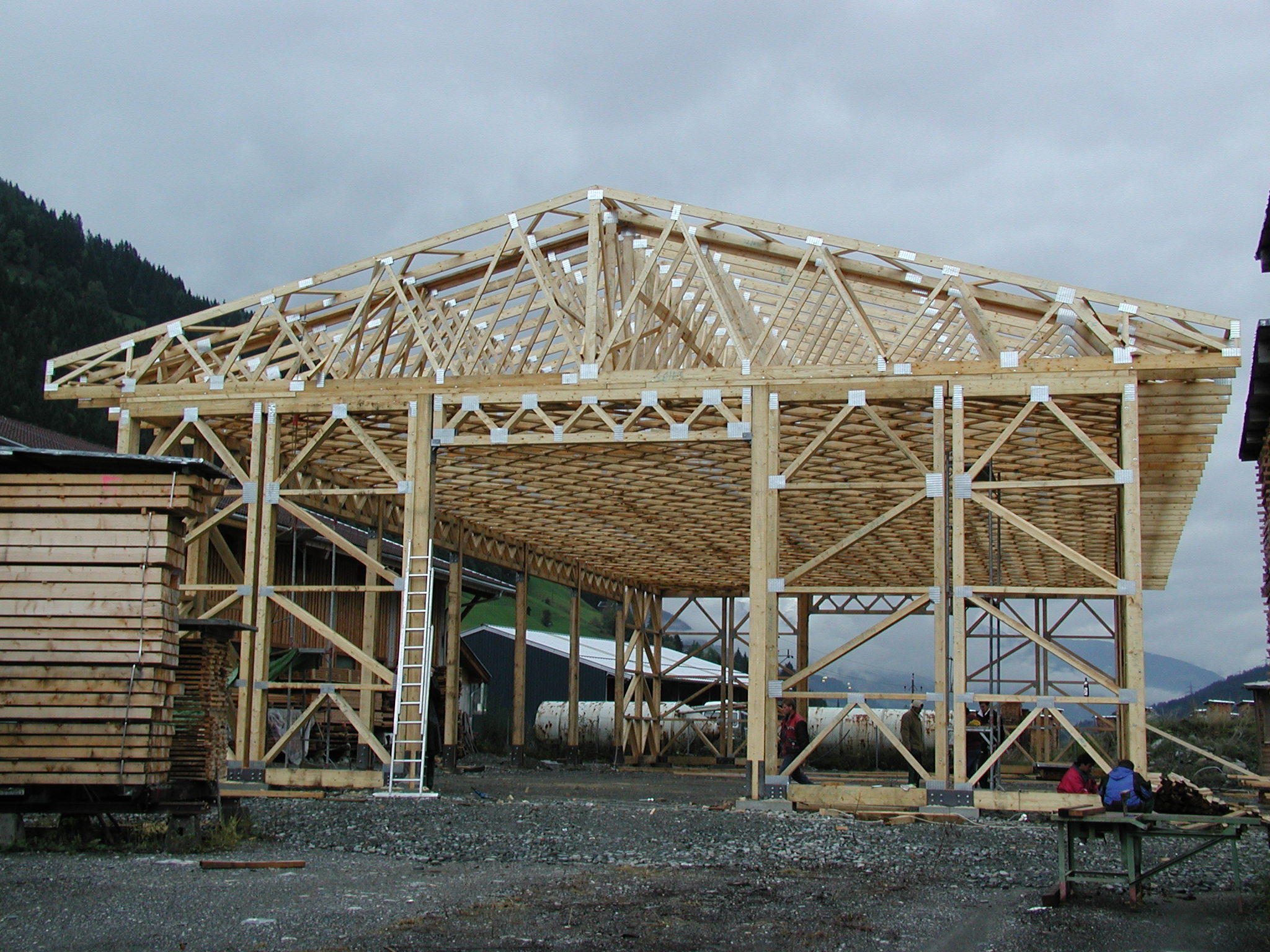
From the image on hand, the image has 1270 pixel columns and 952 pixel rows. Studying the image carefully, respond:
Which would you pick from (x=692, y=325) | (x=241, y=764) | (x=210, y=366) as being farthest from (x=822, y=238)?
(x=241, y=764)

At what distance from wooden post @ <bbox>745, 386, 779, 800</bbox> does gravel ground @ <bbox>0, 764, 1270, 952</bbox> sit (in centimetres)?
173

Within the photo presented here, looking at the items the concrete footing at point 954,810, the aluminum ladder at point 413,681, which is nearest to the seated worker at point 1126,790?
the concrete footing at point 954,810

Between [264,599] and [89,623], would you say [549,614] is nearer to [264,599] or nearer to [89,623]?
[264,599]

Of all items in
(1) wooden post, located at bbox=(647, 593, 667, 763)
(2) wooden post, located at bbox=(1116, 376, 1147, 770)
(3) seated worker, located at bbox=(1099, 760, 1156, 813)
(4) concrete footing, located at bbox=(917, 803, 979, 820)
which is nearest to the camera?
(3) seated worker, located at bbox=(1099, 760, 1156, 813)

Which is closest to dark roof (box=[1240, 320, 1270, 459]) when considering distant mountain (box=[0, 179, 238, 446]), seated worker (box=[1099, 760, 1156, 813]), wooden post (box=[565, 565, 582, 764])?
seated worker (box=[1099, 760, 1156, 813])

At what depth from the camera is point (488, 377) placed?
65.0ft

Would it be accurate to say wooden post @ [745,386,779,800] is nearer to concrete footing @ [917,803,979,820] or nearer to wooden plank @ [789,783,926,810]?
wooden plank @ [789,783,926,810]

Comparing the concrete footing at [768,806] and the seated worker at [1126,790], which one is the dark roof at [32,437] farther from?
the seated worker at [1126,790]

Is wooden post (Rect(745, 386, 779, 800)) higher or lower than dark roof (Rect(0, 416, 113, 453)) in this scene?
lower

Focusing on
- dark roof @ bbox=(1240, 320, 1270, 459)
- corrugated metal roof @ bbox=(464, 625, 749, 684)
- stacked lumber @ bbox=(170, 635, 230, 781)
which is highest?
dark roof @ bbox=(1240, 320, 1270, 459)

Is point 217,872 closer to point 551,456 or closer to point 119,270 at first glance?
point 551,456

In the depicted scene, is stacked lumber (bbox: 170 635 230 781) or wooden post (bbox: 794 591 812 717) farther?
wooden post (bbox: 794 591 812 717)

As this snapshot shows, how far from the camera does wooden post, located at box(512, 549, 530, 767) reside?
99.7 ft

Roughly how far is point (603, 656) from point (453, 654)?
26184mm
